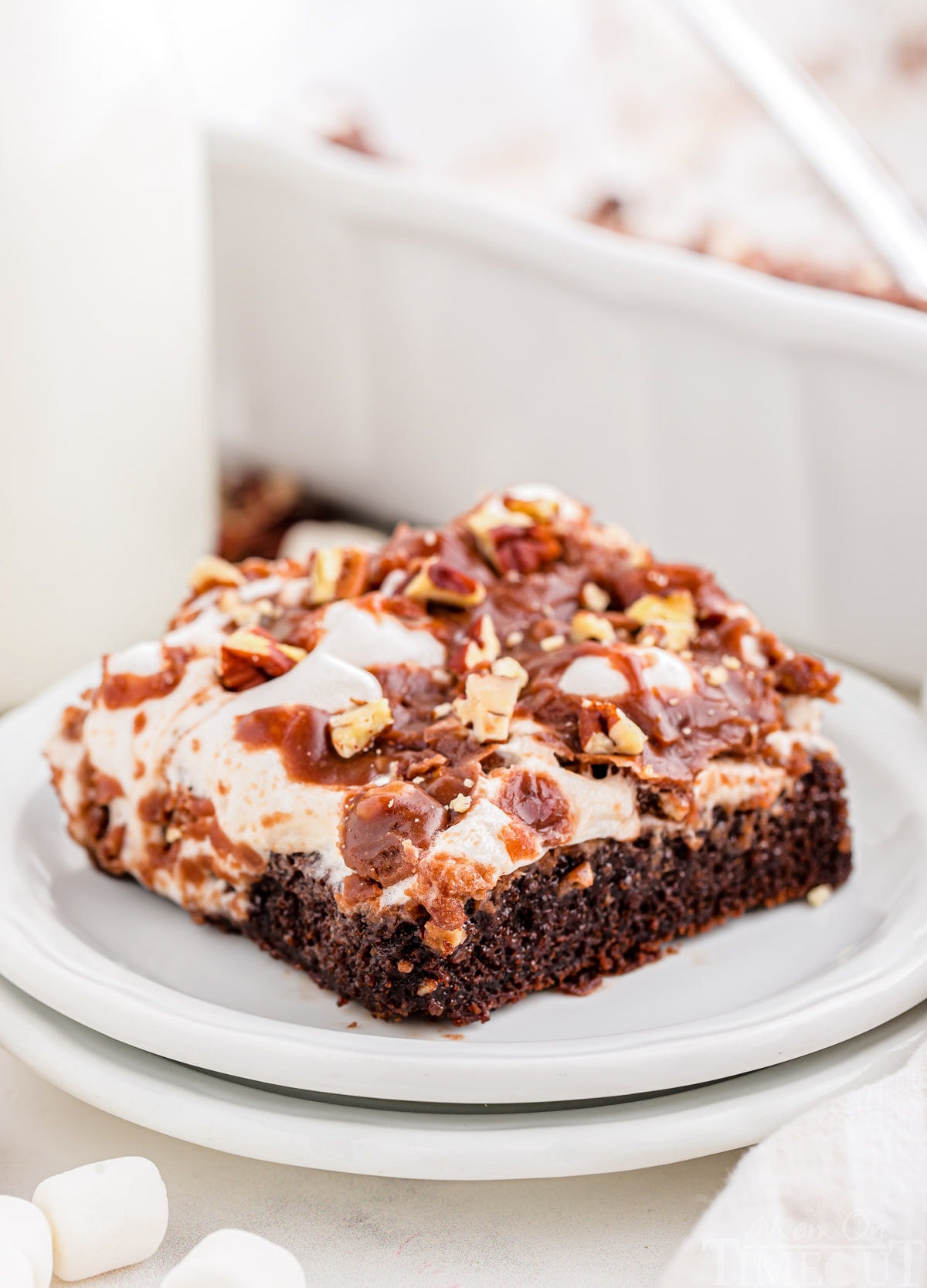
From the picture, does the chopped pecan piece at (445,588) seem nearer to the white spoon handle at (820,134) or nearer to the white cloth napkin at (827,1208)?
the white cloth napkin at (827,1208)

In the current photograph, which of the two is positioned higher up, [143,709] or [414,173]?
[414,173]

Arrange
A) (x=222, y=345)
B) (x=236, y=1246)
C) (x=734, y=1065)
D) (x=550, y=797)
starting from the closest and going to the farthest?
(x=236, y=1246), (x=734, y=1065), (x=550, y=797), (x=222, y=345)

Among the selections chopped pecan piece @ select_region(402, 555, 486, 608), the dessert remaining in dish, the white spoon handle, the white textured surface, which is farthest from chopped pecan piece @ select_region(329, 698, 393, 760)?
the white spoon handle

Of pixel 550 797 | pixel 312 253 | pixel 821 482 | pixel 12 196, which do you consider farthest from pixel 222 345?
pixel 550 797

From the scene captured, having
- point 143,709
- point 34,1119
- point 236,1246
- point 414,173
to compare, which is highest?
point 414,173

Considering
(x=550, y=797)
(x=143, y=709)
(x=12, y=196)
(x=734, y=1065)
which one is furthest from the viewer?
(x=12, y=196)

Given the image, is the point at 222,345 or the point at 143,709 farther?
the point at 222,345

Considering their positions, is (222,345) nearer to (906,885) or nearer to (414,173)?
(414,173)
